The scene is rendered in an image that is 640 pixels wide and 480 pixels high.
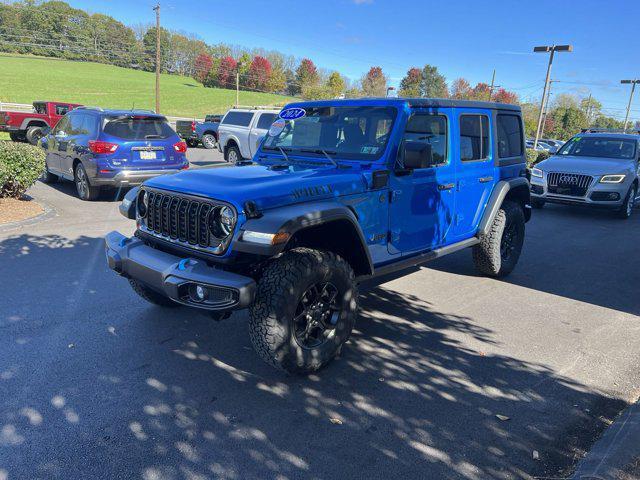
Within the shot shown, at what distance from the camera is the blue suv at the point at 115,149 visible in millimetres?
8898

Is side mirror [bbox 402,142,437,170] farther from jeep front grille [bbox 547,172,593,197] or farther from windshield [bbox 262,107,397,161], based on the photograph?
jeep front grille [bbox 547,172,593,197]

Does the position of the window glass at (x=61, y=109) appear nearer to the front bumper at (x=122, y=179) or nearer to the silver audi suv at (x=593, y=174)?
the front bumper at (x=122, y=179)

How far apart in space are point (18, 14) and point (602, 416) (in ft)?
344

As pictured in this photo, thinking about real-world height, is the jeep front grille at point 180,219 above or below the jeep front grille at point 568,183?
below

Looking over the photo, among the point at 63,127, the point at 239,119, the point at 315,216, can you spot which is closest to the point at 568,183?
the point at 315,216

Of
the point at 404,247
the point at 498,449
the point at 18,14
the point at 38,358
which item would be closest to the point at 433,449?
the point at 498,449

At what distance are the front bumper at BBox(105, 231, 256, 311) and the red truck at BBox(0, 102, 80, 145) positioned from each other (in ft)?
59.4

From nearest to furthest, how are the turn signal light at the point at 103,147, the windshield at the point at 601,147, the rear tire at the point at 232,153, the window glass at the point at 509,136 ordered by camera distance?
the window glass at the point at 509,136 < the turn signal light at the point at 103,147 < the windshield at the point at 601,147 < the rear tire at the point at 232,153

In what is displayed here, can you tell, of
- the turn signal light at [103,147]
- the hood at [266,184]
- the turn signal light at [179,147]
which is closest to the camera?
the hood at [266,184]

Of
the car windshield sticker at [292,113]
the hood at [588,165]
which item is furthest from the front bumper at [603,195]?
the car windshield sticker at [292,113]

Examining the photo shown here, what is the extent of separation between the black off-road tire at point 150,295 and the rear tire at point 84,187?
580cm

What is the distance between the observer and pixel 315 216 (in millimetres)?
3186

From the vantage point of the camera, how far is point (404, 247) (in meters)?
4.26

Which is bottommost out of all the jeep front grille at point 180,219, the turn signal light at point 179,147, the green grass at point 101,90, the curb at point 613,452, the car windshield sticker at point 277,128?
the curb at point 613,452
